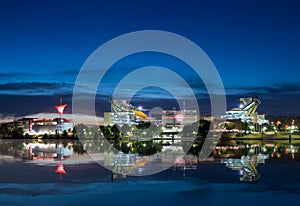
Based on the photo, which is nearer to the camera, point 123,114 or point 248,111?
point 248,111

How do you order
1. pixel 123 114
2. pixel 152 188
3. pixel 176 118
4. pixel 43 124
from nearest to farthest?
pixel 152 188 → pixel 43 124 → pixel 123 114 → pixel 176 118

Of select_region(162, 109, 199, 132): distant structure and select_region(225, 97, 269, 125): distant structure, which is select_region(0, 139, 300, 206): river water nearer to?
select_region(225, 97, 269, 125): distant structure

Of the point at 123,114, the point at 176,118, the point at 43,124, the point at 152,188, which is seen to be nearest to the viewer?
the point at 152,188

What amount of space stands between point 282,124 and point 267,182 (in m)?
129

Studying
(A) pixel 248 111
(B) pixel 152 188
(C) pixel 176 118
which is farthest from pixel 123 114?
(B) pixel 152 188

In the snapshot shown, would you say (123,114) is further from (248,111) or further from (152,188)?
(152,188)

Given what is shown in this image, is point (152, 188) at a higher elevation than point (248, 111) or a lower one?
lower

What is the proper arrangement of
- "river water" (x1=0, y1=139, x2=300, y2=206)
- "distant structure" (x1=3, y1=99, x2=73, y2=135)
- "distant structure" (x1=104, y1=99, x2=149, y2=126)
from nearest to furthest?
"river water" (x1=0, y1=139, x2=300, y2=206)
"distant structure" (x1=3, y1=99, x2=73, y2=135)
"distant structure" (x1=104, y1=99, x2=149, y2=126)

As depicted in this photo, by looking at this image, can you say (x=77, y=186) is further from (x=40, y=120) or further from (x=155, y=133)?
(x=40, y=120)

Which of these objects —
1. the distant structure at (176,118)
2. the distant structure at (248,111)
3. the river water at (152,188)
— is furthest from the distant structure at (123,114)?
the river water at (152,188)

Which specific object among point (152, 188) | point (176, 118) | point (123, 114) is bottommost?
point (152, 188)

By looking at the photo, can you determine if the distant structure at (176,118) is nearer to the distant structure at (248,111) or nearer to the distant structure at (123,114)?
the distant structure at (123,114)

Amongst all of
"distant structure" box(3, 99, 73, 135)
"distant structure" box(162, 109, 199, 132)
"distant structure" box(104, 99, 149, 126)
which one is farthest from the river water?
"distant structure" box(162, 109, 199, 132)

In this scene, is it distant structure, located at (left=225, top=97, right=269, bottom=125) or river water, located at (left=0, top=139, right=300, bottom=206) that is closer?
river water, located at (left=0, top=139, right=300, bottom=206)
